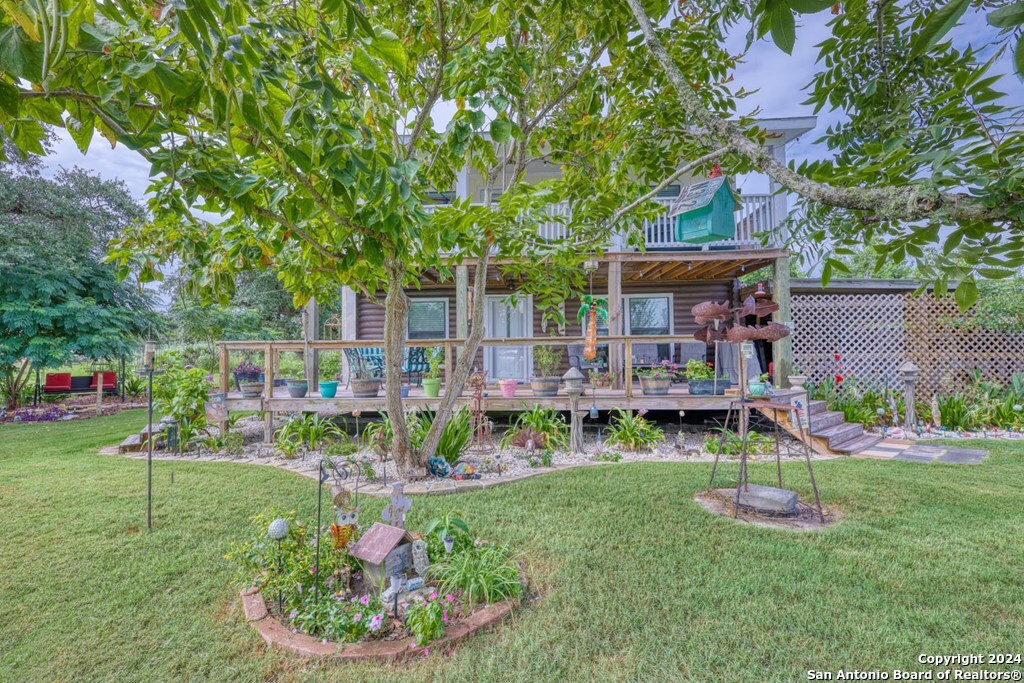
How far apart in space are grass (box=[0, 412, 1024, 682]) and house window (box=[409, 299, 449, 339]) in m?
5.71

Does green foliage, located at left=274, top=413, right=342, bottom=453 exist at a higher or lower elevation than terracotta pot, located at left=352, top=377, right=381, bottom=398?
lower

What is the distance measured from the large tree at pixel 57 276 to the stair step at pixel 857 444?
12.8 metres

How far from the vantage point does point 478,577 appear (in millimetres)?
2359

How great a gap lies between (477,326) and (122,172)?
14.5m

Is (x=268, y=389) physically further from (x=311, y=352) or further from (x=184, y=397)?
(x=311, y=352)

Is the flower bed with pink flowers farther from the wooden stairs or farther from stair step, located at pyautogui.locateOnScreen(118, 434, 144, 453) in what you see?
stair step, located at pyautogui.locateOnScreen(118, 434, 144, 453)

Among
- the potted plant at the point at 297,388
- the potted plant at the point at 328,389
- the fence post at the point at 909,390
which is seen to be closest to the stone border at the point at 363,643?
the potted plant at the point at 328,389

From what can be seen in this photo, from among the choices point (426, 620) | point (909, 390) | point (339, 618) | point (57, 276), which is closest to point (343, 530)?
point (339, 618)

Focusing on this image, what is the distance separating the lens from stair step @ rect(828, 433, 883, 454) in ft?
18.6

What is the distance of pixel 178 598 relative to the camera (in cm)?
244

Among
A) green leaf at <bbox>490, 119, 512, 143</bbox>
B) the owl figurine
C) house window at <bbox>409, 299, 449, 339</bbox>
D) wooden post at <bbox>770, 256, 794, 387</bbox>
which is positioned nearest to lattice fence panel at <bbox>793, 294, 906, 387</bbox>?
wooden post at <bbox>770, 256, 794, 387</bbox>

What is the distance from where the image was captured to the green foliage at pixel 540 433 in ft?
18.7

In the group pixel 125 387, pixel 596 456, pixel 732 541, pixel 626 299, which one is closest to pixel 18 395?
pixel 125 387

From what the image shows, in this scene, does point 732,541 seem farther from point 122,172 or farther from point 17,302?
point 122,172
